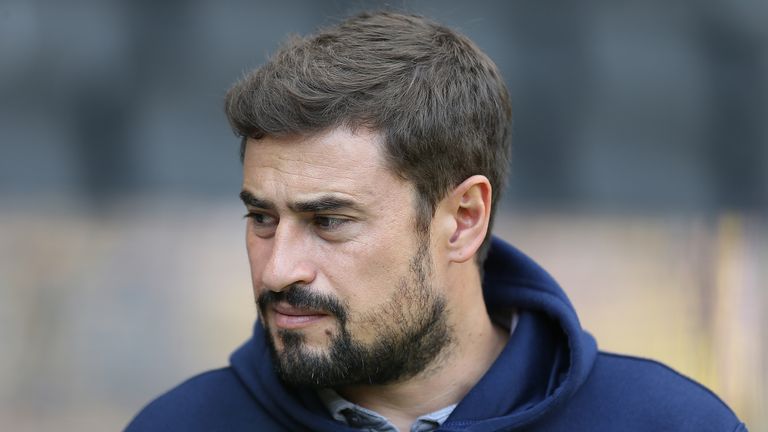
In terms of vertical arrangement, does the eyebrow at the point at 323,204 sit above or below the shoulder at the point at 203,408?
above

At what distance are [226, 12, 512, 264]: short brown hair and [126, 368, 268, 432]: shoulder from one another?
0.58 m

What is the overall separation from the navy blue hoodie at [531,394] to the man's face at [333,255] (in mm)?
178

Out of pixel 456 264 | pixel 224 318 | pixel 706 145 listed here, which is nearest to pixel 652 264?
pixel 706 145

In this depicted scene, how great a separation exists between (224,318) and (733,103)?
2257mm

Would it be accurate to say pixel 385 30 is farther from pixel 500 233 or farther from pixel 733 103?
pixel 733 103

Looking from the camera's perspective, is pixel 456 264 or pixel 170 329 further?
pixel 170 329

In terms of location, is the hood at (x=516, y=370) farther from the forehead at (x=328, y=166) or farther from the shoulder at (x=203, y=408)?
the forehead at (x=328, y=166)

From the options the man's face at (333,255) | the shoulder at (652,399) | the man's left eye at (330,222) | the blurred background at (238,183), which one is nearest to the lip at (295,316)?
the man's face at (333,255)

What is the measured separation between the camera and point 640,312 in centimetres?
440

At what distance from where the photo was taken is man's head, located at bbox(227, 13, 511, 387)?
86.4 inches

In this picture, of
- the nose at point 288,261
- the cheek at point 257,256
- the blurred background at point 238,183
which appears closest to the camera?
the nose at point 288,261

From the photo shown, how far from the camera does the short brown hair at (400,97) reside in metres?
2.23

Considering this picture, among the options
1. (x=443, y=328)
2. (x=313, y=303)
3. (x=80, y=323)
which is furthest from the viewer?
(x=80, y=323)

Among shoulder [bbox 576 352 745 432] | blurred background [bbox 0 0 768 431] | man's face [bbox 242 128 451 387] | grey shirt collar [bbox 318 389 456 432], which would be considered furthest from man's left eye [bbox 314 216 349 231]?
blurred background [bbox 0 0 768 431]
